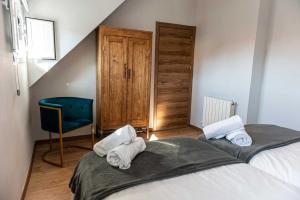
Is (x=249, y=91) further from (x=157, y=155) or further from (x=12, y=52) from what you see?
(x=12, y=52)

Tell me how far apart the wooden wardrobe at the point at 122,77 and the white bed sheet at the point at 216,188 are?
2134 millimetres

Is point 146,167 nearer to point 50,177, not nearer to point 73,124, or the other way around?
point 50,177

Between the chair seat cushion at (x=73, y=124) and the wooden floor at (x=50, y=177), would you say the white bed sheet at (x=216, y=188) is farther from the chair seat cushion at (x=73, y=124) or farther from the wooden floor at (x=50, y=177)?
the chair seat cushion at (x=73, y=124)

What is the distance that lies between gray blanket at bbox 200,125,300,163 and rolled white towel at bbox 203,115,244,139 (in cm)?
5

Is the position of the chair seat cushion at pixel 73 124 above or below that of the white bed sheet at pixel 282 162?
below

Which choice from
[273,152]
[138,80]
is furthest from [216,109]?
[273,152]

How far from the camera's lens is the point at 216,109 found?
11.8 feet

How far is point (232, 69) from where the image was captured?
136 inches

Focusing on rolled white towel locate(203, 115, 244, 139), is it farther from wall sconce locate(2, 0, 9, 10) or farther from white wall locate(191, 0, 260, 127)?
wall sconce locate(2, 0, 9, 10)

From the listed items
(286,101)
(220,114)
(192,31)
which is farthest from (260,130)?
(192,31)

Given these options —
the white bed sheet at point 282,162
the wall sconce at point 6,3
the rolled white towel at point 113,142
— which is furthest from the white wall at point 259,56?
the wall sconce at point 6,3

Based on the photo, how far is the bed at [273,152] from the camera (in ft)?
4.74

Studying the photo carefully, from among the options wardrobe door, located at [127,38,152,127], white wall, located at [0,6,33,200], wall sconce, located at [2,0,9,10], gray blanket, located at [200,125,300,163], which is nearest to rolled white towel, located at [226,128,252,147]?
gray blanket, located at [200,125,300,163]

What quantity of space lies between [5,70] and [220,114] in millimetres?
2981
